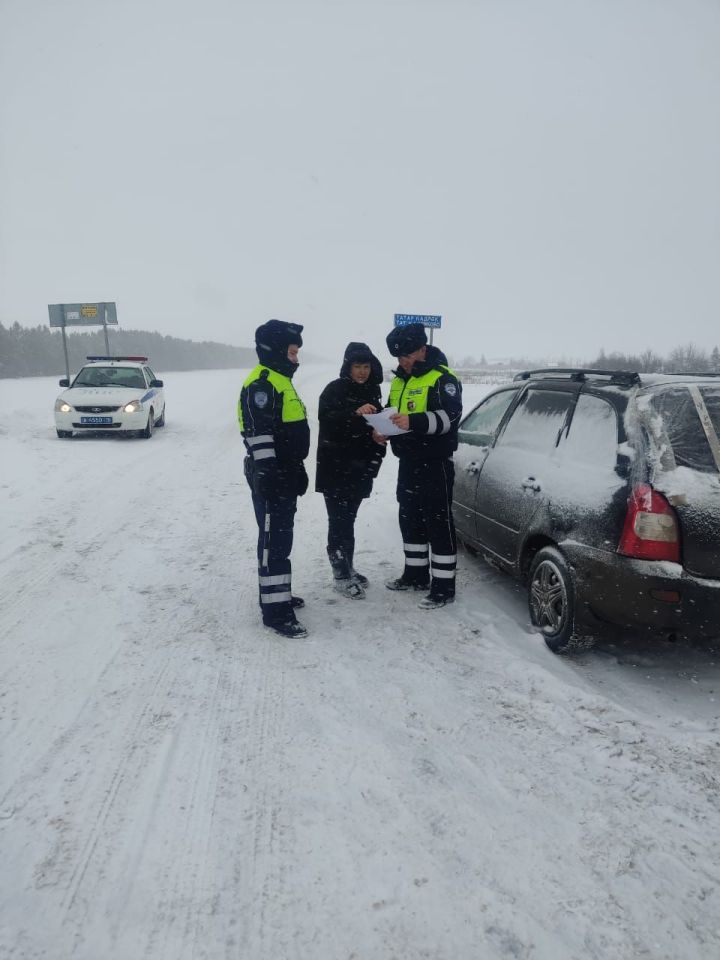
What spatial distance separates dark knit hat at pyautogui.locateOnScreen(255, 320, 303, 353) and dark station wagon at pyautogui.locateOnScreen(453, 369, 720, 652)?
5.78 feet

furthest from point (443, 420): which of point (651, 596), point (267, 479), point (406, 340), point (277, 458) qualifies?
point (651, 596)

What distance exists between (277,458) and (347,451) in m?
0.80

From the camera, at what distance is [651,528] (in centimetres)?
284

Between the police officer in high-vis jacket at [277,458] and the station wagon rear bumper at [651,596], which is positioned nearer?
the station wagon rear bumper at [651,596]

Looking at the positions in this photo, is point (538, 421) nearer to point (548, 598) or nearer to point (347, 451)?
point (548, 598)

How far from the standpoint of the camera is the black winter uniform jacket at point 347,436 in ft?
14.4

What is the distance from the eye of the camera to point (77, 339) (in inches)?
2532

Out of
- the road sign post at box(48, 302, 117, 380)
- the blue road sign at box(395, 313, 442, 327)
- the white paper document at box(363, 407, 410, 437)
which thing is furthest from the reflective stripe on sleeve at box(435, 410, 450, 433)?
the road sign post at box(48, 302, 117, 380)

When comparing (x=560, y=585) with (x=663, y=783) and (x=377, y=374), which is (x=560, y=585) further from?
(x=377, y=374)

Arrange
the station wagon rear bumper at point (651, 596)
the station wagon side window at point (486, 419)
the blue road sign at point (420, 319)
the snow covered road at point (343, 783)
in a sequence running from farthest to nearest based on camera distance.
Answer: the blue road sign at point (420, 319) → the station wagon side window at point (486, 419) → the station wagon rear bumper at point (651, 596) → the snow covered road at point (343, 783)

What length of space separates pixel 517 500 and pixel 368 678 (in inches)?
60.5

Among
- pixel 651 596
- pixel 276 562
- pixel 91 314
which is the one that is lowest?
pixel 276 562

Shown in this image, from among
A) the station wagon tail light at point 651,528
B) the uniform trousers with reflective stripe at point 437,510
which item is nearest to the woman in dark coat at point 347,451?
the uniform trousers with reflective stripe at point 437,510

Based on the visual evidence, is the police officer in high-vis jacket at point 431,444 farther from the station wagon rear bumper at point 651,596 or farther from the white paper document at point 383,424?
the station wagon rear bumper at point 651,596
